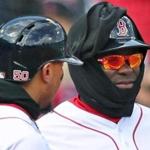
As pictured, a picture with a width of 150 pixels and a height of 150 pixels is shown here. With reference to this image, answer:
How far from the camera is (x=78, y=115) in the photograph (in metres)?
4.39

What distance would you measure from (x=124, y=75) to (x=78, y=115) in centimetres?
33

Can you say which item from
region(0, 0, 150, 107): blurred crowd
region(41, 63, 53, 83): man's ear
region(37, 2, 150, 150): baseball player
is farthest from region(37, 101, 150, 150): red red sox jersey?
region(0, 0, 150, 107): blurred crowd

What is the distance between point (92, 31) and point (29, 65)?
0.86 m

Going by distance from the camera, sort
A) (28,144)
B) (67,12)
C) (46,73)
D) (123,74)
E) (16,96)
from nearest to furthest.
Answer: (28,144)
(16,96)
(46,73)
(123,74)
(67,12)

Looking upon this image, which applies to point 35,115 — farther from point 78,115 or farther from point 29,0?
point 29,0

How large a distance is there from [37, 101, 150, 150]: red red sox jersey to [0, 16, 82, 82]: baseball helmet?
621 millimetres

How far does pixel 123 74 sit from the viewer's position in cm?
435

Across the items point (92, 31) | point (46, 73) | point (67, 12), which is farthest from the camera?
point (67, 12)

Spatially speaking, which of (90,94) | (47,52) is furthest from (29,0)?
(47,52)

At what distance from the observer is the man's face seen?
435 cm

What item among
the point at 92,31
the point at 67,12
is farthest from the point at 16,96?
the point at 67,12

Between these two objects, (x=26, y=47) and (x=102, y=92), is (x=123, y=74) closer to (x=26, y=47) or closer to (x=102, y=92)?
(x=102, y=92)

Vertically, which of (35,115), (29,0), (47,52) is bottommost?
(29,0)

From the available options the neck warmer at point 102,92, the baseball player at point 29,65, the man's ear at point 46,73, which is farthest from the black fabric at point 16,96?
the neck warmer at point 102,92
